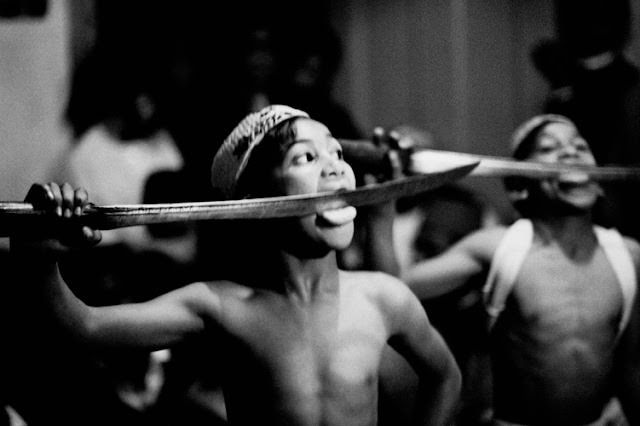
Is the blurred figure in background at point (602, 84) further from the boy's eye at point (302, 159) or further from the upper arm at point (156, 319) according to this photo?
the upper arm at point (156, 319)

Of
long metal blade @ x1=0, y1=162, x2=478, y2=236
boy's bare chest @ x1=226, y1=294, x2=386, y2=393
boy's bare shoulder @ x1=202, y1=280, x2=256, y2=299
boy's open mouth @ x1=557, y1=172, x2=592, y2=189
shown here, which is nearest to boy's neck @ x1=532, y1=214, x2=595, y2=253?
boy's open mouth @ x1=557, y1=172, x2=592, y2=189

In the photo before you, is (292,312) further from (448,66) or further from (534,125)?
(448,66)

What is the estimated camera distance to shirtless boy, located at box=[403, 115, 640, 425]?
2137 millimetres

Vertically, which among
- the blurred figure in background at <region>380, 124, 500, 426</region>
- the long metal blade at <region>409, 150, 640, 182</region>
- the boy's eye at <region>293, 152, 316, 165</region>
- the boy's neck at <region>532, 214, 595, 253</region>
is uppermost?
the boy's eye at <region>293, 152, 316, 165</region>

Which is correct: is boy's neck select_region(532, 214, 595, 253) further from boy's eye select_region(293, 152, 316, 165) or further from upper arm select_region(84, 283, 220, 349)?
upper arm select_region(84, 283, 220, 349)

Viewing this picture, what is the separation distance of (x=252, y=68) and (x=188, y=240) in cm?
54

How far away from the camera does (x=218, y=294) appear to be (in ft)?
5.27

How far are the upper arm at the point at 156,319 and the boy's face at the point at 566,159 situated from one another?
36.8 inches

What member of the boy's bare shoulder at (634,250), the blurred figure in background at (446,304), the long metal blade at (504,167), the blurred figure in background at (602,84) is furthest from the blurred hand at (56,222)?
the blurred figure in background at (602,84)

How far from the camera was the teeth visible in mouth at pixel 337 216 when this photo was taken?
5.19 feet

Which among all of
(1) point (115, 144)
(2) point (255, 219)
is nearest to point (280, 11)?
(1) point (115, 144)

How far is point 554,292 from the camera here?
2180mm

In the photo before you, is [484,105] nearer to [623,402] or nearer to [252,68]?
[252,68]

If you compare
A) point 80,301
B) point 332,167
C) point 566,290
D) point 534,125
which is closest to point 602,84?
point 534,125
